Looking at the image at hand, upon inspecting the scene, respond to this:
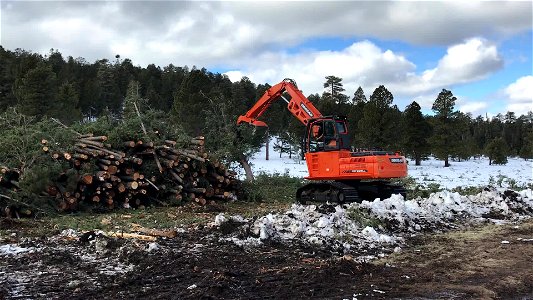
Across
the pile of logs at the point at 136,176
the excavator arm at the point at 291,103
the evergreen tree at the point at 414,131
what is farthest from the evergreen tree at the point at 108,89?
the pile of logs at the point at 136,176

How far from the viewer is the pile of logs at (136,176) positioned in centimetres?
1170

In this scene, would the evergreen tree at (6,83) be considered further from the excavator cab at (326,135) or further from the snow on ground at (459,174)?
the excavator cab at (326,135)

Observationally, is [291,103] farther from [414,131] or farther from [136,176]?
[414,131]

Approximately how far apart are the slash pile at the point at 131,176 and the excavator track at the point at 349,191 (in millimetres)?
2619

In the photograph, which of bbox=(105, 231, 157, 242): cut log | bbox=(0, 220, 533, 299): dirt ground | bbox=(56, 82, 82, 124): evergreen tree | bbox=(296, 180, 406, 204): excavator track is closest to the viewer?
bbox=(0, 220, 533, 299): dirt ground

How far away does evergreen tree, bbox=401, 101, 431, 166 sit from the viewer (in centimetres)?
4534

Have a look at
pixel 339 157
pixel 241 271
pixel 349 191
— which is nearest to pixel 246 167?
pixel 339 157

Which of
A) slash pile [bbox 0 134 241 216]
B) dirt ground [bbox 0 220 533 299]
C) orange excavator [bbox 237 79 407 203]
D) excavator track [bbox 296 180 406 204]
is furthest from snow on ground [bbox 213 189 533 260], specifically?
slash pile [bbox 0 134 241 216]

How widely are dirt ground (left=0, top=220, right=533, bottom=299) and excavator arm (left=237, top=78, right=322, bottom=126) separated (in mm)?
7469

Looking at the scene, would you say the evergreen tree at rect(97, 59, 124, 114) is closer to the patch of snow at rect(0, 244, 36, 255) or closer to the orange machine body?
the orange machine body

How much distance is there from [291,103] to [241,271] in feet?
33.2

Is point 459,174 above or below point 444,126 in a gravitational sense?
below

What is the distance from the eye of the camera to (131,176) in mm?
12602

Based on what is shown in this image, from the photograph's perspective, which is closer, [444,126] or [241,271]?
[241,271]
